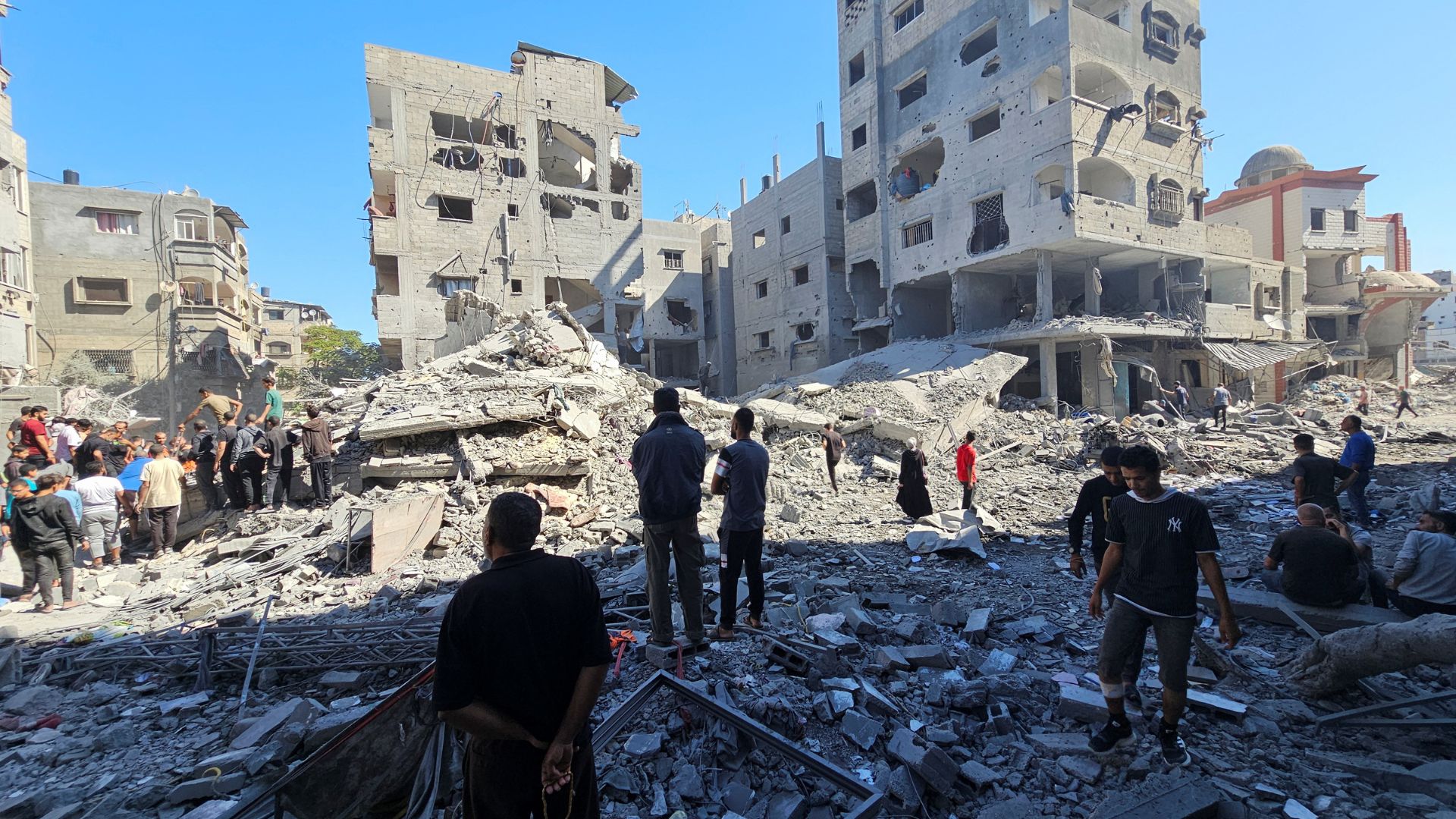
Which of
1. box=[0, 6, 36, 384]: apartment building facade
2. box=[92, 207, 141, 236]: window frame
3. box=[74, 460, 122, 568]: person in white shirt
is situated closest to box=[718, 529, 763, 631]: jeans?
box=[74, 460, 122, 568]: person in white shirt

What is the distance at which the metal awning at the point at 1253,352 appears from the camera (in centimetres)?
1764

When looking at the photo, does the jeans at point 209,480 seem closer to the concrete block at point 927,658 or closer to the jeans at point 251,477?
the jeans at point 251,477

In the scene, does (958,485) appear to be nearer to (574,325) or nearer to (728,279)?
(574,325)

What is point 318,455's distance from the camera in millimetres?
8242

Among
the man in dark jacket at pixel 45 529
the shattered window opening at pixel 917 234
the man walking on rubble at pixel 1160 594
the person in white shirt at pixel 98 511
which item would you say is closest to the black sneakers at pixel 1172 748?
the man walking on rubble at pixel 1160 594

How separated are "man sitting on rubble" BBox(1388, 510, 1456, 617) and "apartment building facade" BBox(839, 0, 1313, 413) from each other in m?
14.0

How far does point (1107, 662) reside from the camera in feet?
9.82

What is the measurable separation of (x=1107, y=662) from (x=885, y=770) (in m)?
1.27

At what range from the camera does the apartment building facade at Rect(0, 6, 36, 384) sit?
62.6ft

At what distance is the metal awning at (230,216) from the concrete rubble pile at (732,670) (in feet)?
102

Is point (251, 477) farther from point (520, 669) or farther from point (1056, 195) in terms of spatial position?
point (1056, 195)

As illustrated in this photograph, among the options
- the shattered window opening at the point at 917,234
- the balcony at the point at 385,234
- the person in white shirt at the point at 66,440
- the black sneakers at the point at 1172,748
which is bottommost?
the black sneakers at the point at 1172,748

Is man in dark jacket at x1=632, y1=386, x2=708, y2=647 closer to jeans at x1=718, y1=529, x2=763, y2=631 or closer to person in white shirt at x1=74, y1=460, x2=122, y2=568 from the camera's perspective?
jeans at x1=718, y1=529, x2=763, y2=631

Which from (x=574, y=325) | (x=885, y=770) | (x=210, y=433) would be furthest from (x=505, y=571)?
(x=574, y=325)
